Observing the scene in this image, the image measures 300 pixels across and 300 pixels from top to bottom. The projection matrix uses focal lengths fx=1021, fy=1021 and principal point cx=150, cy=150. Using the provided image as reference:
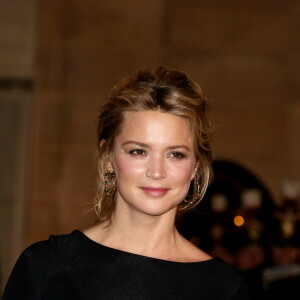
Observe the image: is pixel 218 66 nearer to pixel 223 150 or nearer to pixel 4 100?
pixel 223 150

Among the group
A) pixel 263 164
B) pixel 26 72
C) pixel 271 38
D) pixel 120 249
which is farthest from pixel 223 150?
pixel 120 249

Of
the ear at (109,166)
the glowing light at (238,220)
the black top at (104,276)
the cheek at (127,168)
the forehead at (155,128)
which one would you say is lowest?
the glowing light at (238,220)

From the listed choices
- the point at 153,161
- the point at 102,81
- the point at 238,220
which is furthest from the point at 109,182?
the point at 102,81

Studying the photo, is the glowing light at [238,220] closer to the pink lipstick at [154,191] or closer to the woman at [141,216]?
the woman at [141,216]

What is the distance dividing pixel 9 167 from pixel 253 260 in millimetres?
2335

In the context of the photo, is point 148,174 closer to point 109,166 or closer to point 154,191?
point 154,191

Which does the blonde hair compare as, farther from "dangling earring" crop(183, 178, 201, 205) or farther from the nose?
the nose

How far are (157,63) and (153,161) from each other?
4.23 meters

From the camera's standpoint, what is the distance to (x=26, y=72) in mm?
7258

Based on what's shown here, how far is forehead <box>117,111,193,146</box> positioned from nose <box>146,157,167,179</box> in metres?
0.05

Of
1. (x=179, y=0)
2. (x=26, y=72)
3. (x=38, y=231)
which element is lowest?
(x=38, y=231)

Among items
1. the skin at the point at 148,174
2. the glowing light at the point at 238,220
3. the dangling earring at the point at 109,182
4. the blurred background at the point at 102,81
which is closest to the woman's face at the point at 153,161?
the skin at the point at 148,174

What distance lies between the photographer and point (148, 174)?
9.78ft

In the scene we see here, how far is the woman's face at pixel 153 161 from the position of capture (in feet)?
9.82
